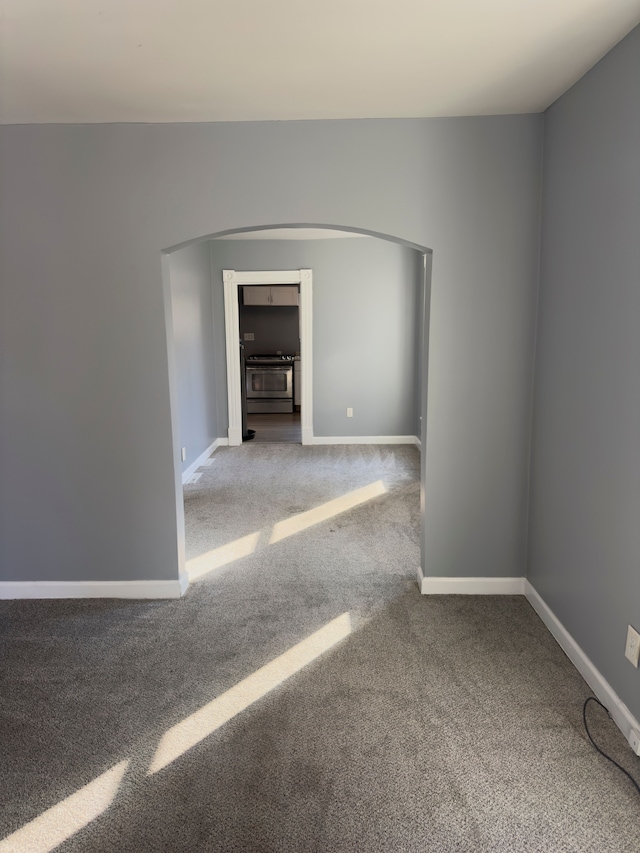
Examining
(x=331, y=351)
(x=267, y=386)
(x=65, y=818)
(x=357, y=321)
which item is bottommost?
(x=65, y=818)

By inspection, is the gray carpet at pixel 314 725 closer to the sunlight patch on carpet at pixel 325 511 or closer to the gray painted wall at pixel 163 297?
the gray painted wall at pixel 163 297

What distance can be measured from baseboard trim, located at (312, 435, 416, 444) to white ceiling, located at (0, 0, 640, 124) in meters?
4.48

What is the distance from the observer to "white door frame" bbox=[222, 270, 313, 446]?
6477mm

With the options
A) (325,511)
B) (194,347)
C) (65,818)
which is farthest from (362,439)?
(65,818)

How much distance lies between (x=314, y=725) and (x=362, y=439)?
4.89 meters

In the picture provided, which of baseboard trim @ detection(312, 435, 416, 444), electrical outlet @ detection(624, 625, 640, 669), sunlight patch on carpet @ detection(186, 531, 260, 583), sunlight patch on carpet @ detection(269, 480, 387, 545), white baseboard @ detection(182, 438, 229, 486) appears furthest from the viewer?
baseboard trim @ detection(312, 435, 416, 444)

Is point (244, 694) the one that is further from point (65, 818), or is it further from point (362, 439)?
point (362, 439)

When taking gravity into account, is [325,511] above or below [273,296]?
below

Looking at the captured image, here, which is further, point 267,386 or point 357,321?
point 267,386

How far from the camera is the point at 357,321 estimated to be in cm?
657

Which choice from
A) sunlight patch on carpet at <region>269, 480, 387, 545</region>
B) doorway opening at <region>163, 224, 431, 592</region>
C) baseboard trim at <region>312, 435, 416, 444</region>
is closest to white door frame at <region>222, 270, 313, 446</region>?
doorway opening at <region>163, 224, 431, 592</region>

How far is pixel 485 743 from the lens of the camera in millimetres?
1952

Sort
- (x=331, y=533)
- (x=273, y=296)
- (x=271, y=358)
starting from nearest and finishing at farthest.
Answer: (x=331, y=533)
(x=273, y=296)
(x=271, y=358)

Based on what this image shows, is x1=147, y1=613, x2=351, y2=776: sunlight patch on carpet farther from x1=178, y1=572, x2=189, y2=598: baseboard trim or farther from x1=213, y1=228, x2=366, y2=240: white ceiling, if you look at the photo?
x1=213, y1=228, x2=366, y2=240: white ceiling
